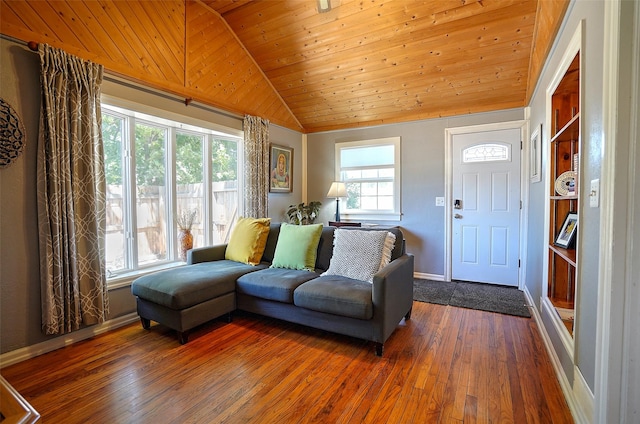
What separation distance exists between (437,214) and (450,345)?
2.17 m

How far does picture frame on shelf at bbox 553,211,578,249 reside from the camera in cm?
205

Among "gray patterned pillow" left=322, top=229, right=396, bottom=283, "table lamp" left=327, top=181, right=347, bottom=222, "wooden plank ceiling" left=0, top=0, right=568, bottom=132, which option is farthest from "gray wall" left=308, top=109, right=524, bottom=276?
"gray patterned pillow" left=322, top=229, right=396, bottom=283

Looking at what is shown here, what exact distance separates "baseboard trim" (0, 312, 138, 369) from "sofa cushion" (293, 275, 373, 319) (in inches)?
63.7

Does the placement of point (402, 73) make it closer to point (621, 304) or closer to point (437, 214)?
point (437, 214)

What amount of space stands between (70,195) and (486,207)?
4322 millimetres

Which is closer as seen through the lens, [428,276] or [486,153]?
[486,153]

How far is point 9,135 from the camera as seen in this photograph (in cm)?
200

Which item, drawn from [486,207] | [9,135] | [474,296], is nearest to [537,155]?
[486,207]

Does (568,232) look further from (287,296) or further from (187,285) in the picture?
(187,285)

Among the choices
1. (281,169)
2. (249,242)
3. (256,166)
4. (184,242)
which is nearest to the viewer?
(249,242)

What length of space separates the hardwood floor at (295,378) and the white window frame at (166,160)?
641 millimetres

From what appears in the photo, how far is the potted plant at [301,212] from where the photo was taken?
473cm

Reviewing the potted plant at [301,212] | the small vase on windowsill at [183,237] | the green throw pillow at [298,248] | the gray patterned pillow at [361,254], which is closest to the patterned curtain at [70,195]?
the small vase on windowsill at [183,237]

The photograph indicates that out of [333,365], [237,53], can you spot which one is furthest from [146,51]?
[333,365]
